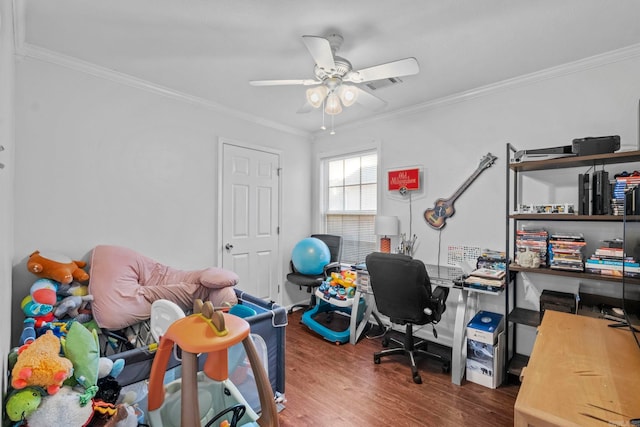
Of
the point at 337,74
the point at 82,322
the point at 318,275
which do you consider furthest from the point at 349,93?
the point at 82,322

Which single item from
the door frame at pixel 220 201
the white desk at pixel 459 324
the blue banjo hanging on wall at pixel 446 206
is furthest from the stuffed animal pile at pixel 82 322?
the blue banjo hanging on wall at pixel 446 206

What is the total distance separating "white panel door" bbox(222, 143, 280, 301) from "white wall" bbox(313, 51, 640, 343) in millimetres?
1326

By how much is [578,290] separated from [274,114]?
10.7 ft

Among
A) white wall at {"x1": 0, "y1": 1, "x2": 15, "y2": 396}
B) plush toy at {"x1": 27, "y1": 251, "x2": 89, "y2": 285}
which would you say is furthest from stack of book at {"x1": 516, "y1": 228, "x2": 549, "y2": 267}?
plush toy at {"x1": 27, "y1": 251, "x2": 89, "y2": 285}

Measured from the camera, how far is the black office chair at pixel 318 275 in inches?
134

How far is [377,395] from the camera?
2.13 m

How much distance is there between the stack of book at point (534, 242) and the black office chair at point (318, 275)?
187cm

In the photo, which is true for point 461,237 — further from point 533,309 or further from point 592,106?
point 592,106

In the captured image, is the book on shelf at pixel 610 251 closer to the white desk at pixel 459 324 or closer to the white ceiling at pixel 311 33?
the white desk at pixel 459 324

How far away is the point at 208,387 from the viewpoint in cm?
145

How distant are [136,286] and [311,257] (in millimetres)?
1794

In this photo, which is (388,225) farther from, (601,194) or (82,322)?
(82,322)

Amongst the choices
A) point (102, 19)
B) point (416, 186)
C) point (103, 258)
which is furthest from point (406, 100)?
point (103, 258)

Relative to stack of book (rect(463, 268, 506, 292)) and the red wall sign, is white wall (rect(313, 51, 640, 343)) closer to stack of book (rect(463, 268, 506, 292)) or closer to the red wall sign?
the red wall sign
